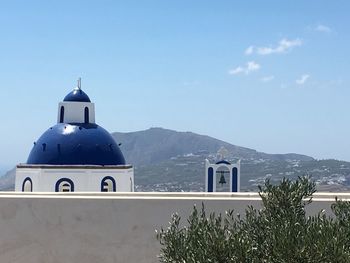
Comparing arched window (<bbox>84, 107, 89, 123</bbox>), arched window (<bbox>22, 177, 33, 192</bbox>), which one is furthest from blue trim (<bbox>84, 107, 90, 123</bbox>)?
arched window (<bbox>22, 177, 33, 192</bbox>)

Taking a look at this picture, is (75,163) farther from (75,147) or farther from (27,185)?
(27,185)

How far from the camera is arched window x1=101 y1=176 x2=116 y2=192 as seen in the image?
845 inches

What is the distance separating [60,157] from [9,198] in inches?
570

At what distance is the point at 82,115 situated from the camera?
22.8m

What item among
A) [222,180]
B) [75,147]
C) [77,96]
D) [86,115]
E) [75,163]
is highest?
[77,96]

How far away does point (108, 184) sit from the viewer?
21.6 m

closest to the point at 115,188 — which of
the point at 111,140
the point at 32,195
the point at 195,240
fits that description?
the point at 111,140

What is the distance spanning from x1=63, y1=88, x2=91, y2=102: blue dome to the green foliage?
19.2 metres

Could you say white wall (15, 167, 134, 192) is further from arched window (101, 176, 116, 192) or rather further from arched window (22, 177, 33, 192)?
arched window (22, 177, 33, 192)

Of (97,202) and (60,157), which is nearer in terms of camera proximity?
(97,202)

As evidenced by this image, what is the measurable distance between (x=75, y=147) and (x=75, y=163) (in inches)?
24.4

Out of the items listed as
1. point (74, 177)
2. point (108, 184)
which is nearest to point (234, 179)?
point (108, 184)

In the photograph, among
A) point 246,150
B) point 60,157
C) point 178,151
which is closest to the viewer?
point 60,157

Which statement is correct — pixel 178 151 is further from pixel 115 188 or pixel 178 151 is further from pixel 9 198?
pixel 9 198
